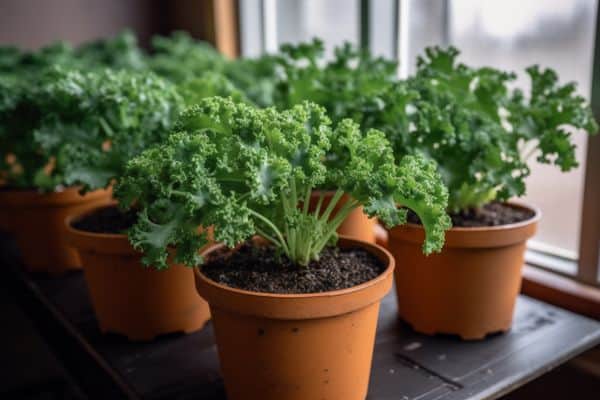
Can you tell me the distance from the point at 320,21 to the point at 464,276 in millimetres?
1518

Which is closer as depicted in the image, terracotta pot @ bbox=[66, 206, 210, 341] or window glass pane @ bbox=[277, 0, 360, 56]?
terracotta pot @ bbox=[66, 206, 210, 341]

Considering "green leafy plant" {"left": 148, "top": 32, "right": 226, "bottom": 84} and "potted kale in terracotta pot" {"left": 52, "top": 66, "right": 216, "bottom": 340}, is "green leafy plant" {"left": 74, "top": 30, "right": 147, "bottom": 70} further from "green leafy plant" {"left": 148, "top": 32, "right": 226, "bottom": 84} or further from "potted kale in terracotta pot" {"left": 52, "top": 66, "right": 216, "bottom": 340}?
"potted kale in terracotta pot" {"left": 52, "top": 66, "right": 216, "bottom": 340}

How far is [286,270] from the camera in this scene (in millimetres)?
1028

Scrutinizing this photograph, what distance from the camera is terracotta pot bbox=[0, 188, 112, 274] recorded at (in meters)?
1.66

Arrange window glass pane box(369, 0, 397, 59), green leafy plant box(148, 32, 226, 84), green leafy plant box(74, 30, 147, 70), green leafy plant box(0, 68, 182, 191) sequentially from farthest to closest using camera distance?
green leafy plant box(74, 30, 147, 70) < green leafy plant box(148, 32, 226, 84) < window glass pane box(369, 0, 397, 59) < green leafy plant box(0, 68, 182, 191)

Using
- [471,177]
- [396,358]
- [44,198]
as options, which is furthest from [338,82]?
[44,198]

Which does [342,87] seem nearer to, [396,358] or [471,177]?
[471,177]

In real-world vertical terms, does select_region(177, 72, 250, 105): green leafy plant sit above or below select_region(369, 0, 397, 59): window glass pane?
below

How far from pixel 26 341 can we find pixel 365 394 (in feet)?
6.72

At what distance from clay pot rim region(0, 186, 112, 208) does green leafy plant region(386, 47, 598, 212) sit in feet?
2.91

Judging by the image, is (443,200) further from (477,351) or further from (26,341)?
(26,341)

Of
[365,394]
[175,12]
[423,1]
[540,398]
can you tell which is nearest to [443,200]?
[365,394]

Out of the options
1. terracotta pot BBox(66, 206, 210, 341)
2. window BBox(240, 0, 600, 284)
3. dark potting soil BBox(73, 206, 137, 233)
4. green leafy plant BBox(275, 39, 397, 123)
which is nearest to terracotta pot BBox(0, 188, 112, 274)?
dark potting soil BBox(73, 206, 137, 233)

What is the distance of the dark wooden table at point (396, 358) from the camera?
42.5 inches
